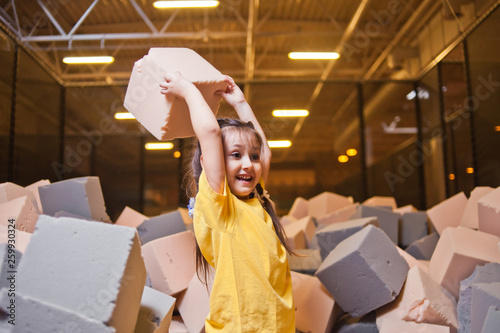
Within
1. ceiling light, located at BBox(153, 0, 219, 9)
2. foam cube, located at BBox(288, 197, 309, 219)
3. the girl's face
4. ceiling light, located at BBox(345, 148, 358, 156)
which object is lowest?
foam cube, located at BBox(288, 197, 309, 219)

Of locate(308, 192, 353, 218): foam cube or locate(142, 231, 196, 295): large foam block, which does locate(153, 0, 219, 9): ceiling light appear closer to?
locate(308, 192, 353, 218): foam cube

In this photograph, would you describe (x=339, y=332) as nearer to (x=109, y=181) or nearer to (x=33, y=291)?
(x=33, y=291)

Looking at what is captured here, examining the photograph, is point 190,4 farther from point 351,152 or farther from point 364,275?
point 364,275

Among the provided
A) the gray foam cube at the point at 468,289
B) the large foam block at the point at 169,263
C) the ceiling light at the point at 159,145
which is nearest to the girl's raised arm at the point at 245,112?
the large foam block at the point at 169,263

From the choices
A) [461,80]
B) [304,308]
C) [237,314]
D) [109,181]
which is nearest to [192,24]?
[109,181]

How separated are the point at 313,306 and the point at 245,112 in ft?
3.47

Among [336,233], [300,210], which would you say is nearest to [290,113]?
[300,210]

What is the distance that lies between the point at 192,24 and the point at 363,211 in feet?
16.0

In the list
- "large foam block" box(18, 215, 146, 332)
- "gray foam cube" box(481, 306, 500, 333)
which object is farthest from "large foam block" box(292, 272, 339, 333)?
"large foam block" box(18, 215, 146, 332)

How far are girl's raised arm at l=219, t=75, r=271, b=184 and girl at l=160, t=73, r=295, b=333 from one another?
0.65 feet

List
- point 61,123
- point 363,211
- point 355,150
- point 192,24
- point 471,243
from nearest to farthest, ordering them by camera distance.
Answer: point 471,243, point 363,211, point 61,123, point 355,150, point 192,24

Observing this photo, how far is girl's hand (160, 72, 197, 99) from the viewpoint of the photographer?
1377 mm

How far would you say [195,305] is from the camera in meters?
1.95

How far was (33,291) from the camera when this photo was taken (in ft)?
3.64
